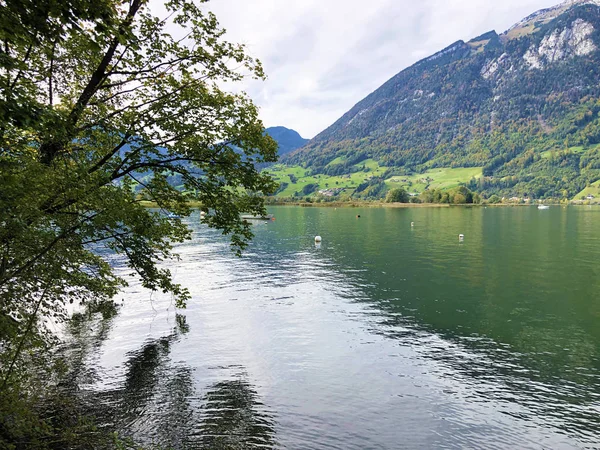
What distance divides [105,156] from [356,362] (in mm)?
15806

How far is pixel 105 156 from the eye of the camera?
14.9 meters

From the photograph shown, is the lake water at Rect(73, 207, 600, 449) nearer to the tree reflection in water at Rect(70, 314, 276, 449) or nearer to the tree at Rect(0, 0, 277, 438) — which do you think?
the tree reflection in water at Rect(70, 314, 276, 449)

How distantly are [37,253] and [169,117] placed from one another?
7560 mm

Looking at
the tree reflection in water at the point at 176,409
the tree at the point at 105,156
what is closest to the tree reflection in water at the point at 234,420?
the tree reflection in water at the point at 176,409

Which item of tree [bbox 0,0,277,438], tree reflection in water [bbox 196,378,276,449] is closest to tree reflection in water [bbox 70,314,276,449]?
tree reflection in water [bbox 196,378,276,449]

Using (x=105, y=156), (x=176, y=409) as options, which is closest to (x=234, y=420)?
(x=176, y=409)

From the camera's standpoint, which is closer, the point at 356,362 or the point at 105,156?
the point at 105,156

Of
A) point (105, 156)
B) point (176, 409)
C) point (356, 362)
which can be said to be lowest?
point (356, 362)

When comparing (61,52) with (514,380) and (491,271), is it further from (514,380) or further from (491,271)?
(491,271)

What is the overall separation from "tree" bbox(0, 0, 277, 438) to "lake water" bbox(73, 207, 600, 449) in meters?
5.45

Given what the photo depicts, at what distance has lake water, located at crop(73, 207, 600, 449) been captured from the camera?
14992mm

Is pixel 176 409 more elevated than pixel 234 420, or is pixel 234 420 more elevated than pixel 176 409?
pixel 176 409

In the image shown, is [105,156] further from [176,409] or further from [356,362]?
[356,362]

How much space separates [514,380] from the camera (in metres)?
19.1
